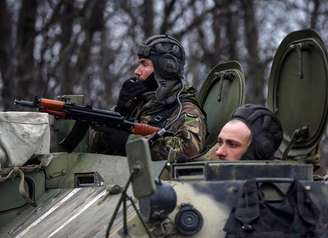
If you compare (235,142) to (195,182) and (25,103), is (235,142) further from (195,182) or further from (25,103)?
(25,103)

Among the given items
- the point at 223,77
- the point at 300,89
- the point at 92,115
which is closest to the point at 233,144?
the point at 300,89

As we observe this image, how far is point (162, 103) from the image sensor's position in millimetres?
7254

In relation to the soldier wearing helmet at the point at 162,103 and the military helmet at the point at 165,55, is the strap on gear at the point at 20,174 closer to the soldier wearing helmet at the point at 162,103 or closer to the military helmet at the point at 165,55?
the soldier wearing helmet at the point at 162,103

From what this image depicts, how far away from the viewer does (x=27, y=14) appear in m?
22.0

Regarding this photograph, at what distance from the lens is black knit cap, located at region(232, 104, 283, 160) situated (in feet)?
19.7

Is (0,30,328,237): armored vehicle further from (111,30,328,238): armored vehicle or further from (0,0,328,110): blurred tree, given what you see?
(0,0,328,110): blurred tree

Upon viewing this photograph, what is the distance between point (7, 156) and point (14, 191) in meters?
0.23

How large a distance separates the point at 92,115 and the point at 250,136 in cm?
133

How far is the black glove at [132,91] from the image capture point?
24.2 ft

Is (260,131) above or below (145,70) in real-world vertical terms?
below

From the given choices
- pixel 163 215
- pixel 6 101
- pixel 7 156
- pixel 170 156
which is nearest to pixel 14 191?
pixel 7 156

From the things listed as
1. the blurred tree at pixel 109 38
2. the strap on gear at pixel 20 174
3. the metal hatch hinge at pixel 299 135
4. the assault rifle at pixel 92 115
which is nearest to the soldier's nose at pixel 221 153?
the metal hatch hinge at pixel 299 135

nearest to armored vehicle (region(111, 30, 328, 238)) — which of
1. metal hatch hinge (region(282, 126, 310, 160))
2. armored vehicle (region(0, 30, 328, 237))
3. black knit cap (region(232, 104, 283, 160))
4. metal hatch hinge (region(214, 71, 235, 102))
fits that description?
armored vehicle (region(0, 30, 328, 237))

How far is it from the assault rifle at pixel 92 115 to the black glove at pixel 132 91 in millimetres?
395
